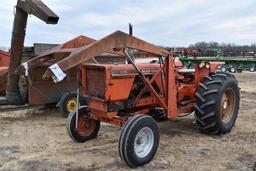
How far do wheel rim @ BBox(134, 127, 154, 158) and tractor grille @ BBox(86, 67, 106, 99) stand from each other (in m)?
0.85

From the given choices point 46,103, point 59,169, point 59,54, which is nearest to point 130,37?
point 59,169

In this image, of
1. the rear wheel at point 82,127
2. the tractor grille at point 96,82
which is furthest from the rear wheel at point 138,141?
the rear wheel at point 82,127

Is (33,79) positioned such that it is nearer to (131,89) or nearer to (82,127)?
(82,127)

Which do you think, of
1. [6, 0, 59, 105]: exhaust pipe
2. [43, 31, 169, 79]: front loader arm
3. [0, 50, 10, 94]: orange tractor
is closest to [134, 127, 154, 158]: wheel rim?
[43, 31, 169, 79]: front loader arm

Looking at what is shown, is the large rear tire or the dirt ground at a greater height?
the large rear tire

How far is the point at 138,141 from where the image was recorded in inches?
212

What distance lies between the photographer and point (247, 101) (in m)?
11.5

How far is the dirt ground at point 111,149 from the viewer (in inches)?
208

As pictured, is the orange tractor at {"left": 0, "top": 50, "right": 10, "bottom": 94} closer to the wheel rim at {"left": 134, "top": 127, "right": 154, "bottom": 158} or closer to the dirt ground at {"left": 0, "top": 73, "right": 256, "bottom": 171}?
the dirt ground at {"left": 0, "top": 73, "right": 256, "bottom": 171}


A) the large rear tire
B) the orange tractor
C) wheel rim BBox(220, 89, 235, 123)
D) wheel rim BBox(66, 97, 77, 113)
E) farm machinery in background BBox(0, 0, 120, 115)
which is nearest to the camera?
the large rear tire

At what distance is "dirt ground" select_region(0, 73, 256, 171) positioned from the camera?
5289 millimetres

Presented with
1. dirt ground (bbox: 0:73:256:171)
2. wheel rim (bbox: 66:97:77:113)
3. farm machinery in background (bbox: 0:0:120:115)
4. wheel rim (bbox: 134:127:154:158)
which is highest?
farm machinery in background (bbox: 0:0:120:115)

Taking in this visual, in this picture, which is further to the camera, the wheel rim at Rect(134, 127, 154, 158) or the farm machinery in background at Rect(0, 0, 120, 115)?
the farm machinery in background at Rect(0, 0, 120, 115)

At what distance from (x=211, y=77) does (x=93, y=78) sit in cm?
231
